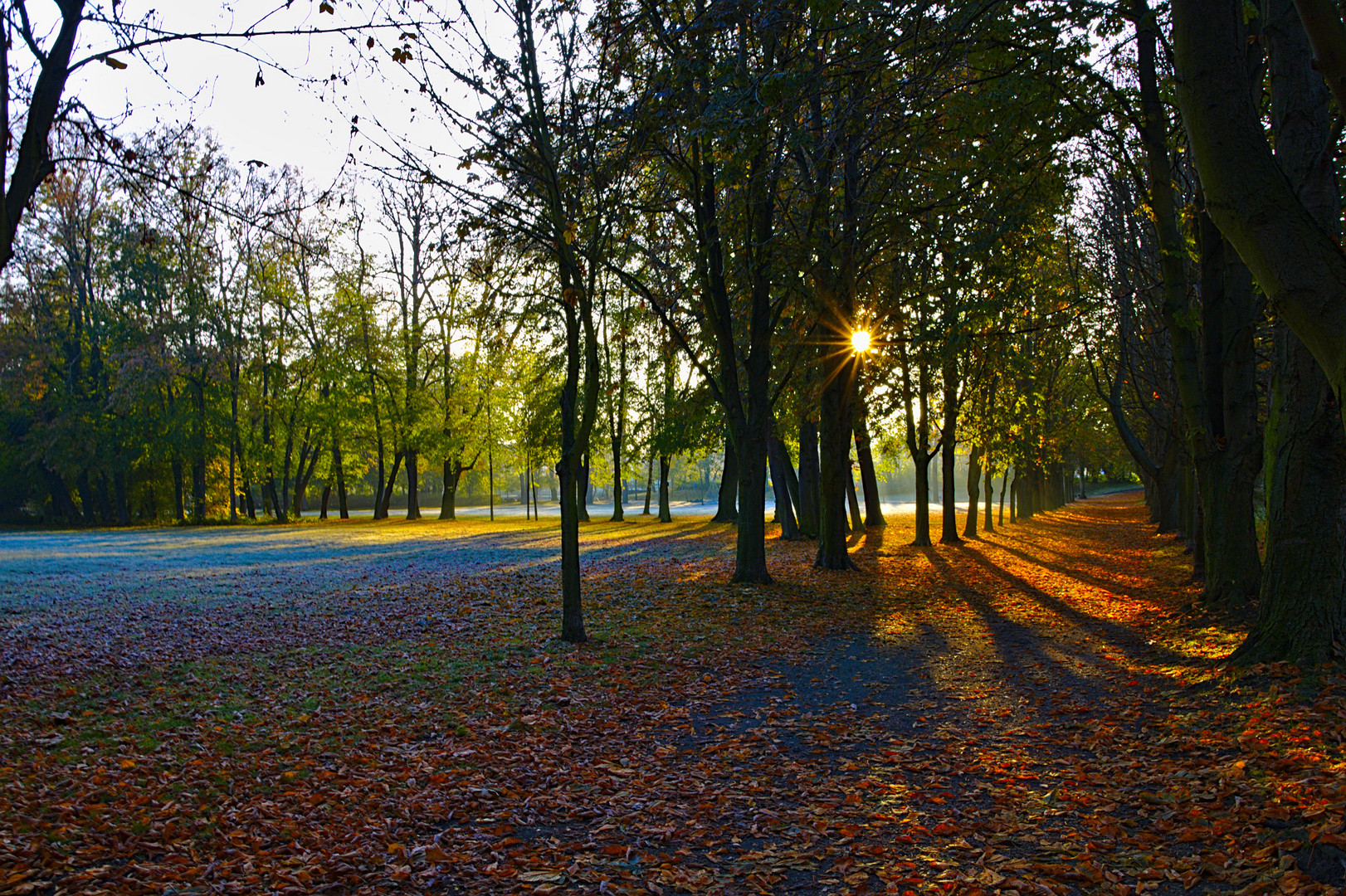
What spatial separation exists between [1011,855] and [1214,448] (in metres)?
8.14

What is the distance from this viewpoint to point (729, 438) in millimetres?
30719

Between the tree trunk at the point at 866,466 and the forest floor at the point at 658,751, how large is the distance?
1079 cm

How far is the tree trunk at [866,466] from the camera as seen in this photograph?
2277 cm

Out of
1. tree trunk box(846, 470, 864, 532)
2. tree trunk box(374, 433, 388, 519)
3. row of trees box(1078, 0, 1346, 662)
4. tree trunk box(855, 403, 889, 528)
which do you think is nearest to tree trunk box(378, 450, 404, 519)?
tree trunk box(374, 433, 388, 519)

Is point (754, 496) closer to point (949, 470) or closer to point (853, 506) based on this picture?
point (949, 470)

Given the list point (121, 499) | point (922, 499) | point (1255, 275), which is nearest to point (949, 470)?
point (922, 499)

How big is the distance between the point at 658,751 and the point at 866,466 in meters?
23.0

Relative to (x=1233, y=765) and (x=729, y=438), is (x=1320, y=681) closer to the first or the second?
(x=1233, y=765)

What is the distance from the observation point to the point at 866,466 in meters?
28.0

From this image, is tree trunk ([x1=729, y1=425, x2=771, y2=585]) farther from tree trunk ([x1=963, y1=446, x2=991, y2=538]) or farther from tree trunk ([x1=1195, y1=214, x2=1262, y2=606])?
tree trunk ([x1=963, y1=446, x2=991, y2=538])

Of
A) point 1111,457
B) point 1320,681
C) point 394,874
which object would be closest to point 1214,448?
point 1320,681

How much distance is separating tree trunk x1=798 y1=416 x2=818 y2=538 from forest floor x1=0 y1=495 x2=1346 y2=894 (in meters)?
13.0

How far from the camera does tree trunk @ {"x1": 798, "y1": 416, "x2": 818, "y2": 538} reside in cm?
2527

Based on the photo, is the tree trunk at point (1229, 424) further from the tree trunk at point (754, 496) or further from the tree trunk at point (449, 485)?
the tree trunk at point (449, 485)
